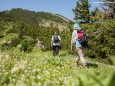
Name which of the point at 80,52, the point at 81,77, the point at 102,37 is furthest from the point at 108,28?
the point at 81,77

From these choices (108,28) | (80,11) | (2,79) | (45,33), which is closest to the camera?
(2,79)

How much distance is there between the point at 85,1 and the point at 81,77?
5638 centimetres

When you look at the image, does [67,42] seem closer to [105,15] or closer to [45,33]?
[105,15]

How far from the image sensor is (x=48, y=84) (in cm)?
554

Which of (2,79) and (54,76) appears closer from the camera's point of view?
(2,79)

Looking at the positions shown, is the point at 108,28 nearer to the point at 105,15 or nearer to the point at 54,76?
the point at 105,15

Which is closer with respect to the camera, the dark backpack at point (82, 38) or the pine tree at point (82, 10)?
the dark backpack at point (82, 38)

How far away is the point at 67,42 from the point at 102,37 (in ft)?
33.2

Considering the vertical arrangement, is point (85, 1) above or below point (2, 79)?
above

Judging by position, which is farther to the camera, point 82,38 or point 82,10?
point 82,10

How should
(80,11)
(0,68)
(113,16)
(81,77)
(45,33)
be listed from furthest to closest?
(45,33)
(80,11)
(113,16)
(0,68)
(81,77)

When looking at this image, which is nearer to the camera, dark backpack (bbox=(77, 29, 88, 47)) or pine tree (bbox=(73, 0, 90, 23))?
dark backpack (bbox=(77, 29, 88, 47))

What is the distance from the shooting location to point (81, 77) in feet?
4.09

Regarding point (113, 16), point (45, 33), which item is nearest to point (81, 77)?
point (113, 16)
